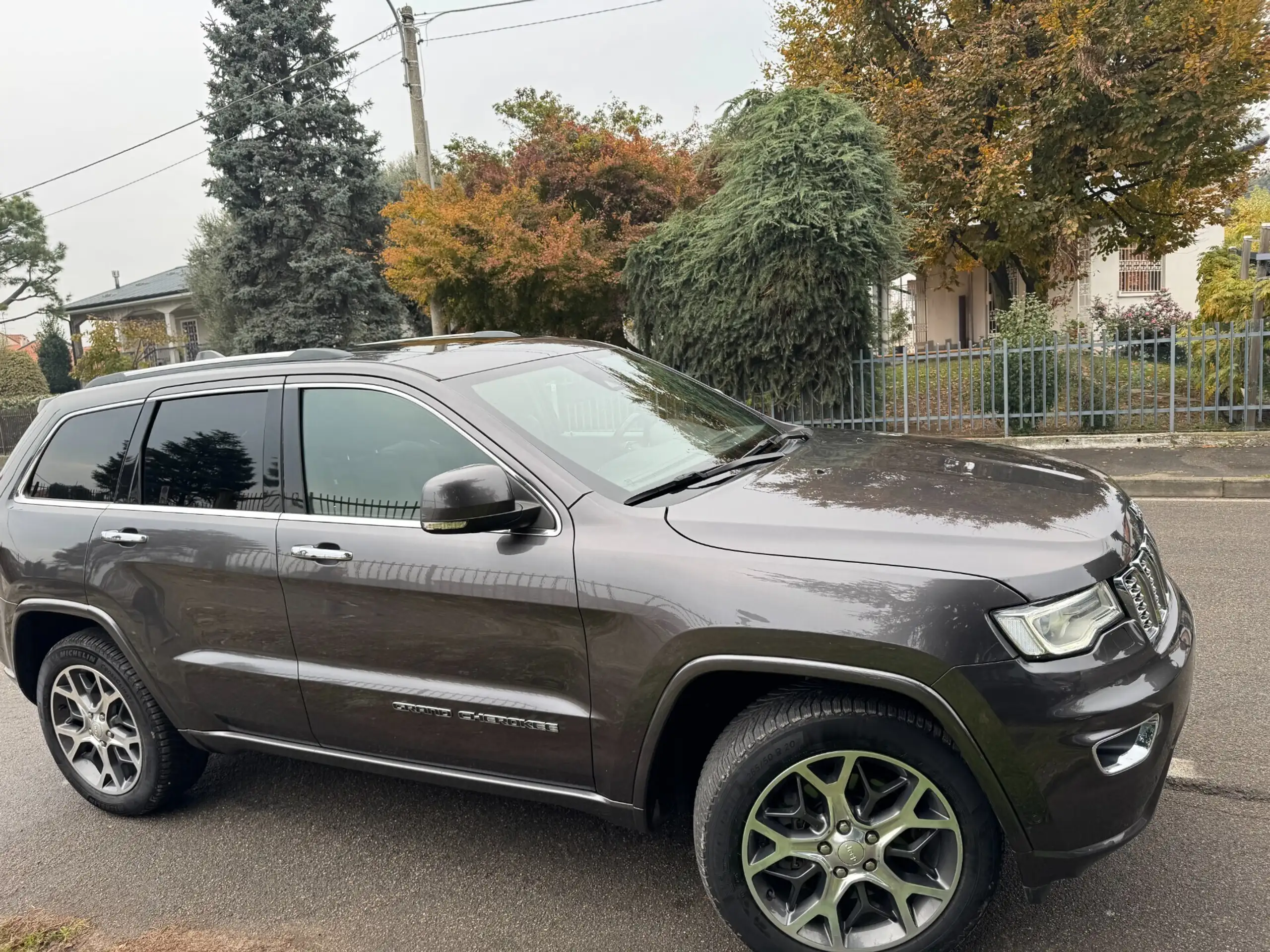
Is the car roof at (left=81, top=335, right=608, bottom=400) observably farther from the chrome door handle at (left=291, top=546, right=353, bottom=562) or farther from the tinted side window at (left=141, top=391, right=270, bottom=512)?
the chrome door handle at (left=291, top=546, right=353, bottom=562)

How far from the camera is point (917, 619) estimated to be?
2182 millimetres

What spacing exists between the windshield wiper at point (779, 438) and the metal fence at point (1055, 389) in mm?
7297

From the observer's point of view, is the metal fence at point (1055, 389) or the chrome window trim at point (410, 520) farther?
the metal fence at point (1055, 389)

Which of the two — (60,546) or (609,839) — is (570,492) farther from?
(60,546)

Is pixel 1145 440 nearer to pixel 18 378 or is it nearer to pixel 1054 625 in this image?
pixel 1054 625

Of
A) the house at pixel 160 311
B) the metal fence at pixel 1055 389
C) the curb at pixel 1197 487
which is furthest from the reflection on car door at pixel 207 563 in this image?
the house at pixel 160 311

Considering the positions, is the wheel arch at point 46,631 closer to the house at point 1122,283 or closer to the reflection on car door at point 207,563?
the reflection on car door at point 207,563

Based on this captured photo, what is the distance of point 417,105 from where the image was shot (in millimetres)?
15438

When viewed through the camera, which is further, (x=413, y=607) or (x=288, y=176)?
(x=288, y=176)

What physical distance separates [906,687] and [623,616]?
2.49 feet

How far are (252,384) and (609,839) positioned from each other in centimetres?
209

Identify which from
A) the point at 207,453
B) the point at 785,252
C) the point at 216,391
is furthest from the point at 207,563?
the point at 785,252

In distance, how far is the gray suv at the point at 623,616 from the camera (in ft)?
7.27

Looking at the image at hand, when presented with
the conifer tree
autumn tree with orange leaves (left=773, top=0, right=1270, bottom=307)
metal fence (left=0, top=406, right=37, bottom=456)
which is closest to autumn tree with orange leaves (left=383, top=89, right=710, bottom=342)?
the conifer tree
